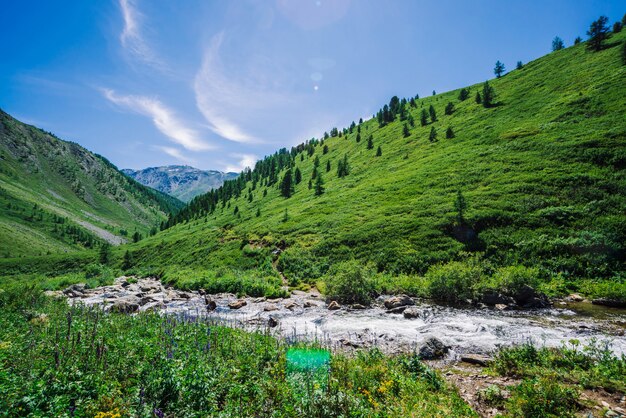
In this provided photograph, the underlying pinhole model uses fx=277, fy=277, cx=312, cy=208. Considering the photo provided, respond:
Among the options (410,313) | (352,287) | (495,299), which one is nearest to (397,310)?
(410,313)

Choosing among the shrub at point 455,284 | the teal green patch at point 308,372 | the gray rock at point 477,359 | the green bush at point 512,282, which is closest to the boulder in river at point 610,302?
the green bush at point 512,282

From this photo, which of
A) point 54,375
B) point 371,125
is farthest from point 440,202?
point 371,125

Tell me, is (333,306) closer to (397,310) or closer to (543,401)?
(397,310)

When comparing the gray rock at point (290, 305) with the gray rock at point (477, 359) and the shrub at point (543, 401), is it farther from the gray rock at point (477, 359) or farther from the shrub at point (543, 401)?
the shrub at point (543, 401)

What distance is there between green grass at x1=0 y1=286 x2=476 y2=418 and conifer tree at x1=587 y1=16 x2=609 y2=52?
134 meters

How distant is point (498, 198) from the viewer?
4162 cm

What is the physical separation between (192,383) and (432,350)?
10660mm

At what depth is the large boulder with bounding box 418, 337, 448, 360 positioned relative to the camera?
12.8 meters

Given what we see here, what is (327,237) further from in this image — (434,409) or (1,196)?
(1,196)

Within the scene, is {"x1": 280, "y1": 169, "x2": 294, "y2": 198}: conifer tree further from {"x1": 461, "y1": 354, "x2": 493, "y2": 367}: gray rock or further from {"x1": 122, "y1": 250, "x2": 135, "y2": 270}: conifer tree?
{"x1": 461, "y1": 354, "x2": 493, "y2": 367}: gray rock

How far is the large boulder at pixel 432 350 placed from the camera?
1275 cm

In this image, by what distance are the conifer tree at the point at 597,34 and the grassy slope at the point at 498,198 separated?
4.94m

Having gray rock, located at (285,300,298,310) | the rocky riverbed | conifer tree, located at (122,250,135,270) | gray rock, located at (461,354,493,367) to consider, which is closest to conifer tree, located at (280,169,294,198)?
conifer tree, located at (122,250,135,270)

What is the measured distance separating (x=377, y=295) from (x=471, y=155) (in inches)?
1858
